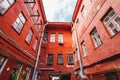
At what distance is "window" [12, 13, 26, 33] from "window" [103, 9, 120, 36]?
20.4ft

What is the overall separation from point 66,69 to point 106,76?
7333 millimetres

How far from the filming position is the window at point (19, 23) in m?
7.00

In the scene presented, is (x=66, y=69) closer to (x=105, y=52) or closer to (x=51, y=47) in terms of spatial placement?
(x=51, y=47)

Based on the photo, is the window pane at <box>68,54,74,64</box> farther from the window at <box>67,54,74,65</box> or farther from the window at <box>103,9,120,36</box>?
the window at <box>103,9,120,36</box>

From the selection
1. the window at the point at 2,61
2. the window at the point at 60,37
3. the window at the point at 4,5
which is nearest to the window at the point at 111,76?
the window at the point at 2,61

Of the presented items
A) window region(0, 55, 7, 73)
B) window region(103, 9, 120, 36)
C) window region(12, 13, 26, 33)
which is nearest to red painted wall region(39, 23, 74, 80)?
window region(12, 13, 26, 33)

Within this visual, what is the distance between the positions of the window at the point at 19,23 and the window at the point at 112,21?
6.23 m

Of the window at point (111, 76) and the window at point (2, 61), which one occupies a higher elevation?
the window at point (2, 61)

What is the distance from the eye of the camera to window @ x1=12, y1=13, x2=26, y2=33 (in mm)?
7000

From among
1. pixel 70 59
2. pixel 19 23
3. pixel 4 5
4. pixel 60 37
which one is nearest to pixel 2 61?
pixel 19 23

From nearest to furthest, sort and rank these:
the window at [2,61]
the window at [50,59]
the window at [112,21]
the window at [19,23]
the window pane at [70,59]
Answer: the window at [112,21] → the window at [2,61] → the window at [19,23] → the window at [50,59] → the window pane at [70,59]

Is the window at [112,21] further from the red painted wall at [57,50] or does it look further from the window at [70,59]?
the red painted wall at [57,50]

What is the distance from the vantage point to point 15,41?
6.77m

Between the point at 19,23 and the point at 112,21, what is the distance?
6586mm
